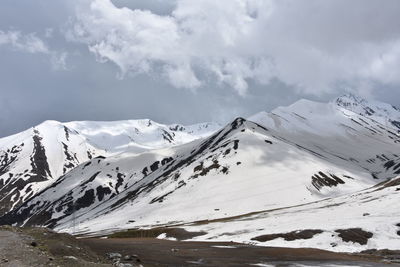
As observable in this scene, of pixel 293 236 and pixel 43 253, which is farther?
pixel 293 236

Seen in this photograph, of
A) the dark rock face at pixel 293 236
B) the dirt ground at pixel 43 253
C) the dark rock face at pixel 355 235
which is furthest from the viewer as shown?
the dark rock face at pixel 293 236

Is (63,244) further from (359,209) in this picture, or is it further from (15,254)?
(359,209)

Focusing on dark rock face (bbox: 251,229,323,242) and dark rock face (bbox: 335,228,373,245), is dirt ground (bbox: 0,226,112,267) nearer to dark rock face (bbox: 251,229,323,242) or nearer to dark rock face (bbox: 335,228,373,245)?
dark rock face (bbox: 251,229,323,242)

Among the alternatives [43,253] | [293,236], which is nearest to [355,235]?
[293,236]

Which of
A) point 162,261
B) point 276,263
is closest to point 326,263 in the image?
point 276,263

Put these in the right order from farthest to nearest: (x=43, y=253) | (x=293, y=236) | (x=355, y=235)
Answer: (x=293, y=236), (x=355, y=235), (x=43, y=253)

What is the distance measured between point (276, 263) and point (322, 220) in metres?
62.3

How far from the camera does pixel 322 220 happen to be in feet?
353

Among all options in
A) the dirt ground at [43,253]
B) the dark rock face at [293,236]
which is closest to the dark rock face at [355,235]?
the dark rock face at [293,236]

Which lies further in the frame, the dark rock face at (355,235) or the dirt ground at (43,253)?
the dark rock face at (355,235)

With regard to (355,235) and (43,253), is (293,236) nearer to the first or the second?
(355,235)

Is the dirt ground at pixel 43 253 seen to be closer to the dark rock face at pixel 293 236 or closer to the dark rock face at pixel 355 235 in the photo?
the dark rock face at pixel 293 236

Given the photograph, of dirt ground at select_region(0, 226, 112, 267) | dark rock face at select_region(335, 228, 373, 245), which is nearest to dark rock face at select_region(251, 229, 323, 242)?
dark rock face at select_region(335, 228, 373, 245)

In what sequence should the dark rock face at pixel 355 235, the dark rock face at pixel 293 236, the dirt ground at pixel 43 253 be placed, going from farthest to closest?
the dark rock face at pixel 293 236, the dark rock face at pixel 355 235, the dirt ground at pixel 43 253
